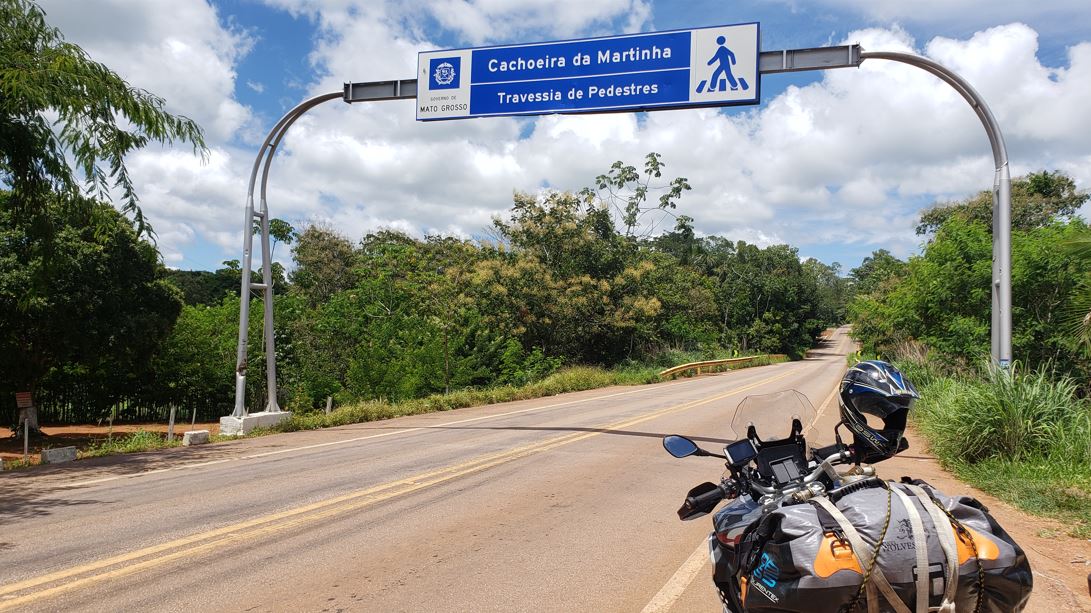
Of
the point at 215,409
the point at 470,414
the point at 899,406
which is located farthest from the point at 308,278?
the point at 899,406

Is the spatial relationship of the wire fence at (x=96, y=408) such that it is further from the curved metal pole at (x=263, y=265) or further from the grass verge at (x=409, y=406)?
the curved metal pole at (x=263, y=265)

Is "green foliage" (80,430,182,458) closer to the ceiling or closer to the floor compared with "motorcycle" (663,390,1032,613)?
closer to the floor

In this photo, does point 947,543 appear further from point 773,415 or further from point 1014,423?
point 1014,423

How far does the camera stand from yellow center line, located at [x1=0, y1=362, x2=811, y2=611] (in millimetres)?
4783

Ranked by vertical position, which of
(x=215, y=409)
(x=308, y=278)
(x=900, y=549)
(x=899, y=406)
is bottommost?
(x=215, y=409)

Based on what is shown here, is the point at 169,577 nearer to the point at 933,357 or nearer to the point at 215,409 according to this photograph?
the point at 933,357

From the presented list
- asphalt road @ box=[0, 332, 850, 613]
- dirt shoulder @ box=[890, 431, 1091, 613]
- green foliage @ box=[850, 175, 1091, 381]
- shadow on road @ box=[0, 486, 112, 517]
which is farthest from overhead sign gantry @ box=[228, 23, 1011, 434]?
shadow on road @ box=[0, 486, 112, 517]

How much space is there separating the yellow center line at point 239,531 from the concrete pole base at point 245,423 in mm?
5861

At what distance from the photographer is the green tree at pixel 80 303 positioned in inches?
725

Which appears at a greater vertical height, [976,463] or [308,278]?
[308,278]

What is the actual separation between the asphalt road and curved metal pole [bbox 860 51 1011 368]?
4800mm

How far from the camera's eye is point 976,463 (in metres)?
9.30

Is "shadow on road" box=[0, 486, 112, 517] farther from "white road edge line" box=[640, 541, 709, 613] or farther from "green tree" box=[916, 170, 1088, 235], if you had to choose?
"green tree" box=[916, 170, 1088, 235]

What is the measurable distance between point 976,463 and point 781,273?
74443 millimetres
